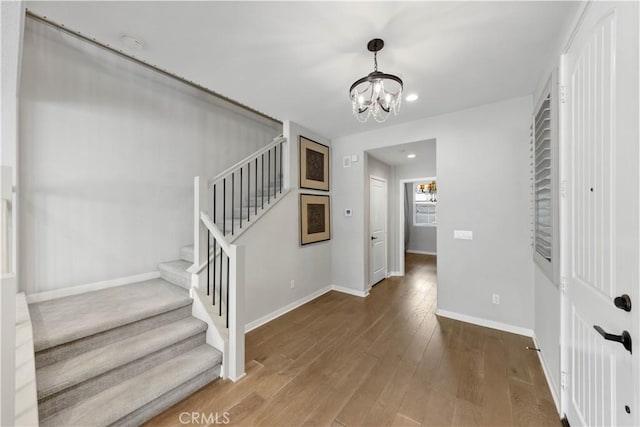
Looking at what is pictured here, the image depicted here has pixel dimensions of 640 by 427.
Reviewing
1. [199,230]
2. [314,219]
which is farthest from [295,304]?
[199,230]

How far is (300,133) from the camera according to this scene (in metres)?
3.80

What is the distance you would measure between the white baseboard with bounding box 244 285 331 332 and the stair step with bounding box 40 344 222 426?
91 centimetres

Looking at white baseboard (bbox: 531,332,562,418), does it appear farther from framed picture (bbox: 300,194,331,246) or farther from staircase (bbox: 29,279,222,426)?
→ framed picture (bbox: 300,194,331,246)

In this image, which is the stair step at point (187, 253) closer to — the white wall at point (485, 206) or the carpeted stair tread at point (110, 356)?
the carpeted stair tread at point (110, 356)

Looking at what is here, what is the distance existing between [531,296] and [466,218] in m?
1.09

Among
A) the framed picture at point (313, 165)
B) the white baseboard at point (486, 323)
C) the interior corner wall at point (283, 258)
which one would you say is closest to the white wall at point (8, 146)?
the interior corner wall at point (283, 258)

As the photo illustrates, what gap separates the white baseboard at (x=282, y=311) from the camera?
9.88 ft

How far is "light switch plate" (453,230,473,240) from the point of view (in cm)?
309

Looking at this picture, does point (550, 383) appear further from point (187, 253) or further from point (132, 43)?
point (132, 43)

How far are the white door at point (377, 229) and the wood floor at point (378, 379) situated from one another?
1474 mm

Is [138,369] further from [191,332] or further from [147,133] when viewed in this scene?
[147,133]

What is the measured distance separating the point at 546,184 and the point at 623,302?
149 centimetres

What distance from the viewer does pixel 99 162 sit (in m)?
2.56

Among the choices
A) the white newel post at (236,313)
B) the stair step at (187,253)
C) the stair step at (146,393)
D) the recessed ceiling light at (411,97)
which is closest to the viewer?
the stair step at (146,393)
